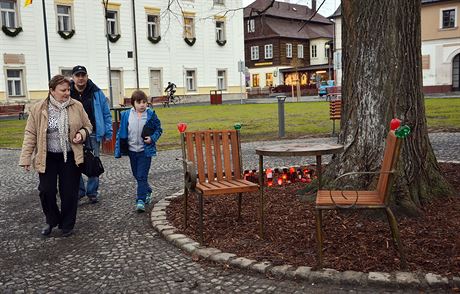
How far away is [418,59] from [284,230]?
90.0 inches

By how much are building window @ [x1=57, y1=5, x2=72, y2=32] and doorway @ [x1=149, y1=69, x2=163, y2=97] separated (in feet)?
23.9

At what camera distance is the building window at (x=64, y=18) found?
35.4 meters

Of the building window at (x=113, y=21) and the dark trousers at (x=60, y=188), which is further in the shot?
the building window at (x=113, y=21)

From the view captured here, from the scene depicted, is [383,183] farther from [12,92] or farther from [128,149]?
[12,92]

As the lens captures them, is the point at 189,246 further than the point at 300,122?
No

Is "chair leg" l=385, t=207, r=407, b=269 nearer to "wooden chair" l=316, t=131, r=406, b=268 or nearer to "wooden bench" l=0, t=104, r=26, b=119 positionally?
"wooden chair" l=316, t=131, r=406, b=268

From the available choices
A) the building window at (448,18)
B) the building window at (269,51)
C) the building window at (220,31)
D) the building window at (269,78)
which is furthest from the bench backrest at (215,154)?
the building window at (269,78)

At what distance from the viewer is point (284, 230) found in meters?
5.09

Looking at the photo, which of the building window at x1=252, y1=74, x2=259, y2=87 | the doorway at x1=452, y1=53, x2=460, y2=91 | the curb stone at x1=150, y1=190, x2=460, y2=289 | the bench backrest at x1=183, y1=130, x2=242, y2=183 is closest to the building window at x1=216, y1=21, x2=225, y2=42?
the doorway at x1=452, y1=53, x2=460, y2=91

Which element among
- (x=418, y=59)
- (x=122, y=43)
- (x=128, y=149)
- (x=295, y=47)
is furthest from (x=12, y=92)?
(x=295, y=47)

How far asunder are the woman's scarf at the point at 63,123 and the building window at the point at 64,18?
32068mm

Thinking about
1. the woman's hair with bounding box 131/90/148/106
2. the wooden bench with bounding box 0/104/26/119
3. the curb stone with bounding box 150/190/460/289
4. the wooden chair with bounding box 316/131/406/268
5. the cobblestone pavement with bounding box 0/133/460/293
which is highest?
the woman's hair with bounding box 131/90/148/106

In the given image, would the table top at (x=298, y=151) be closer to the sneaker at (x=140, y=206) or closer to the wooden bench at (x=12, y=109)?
the sneaker at (x=140, y=206)

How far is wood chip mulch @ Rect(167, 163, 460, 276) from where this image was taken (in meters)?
4.15
